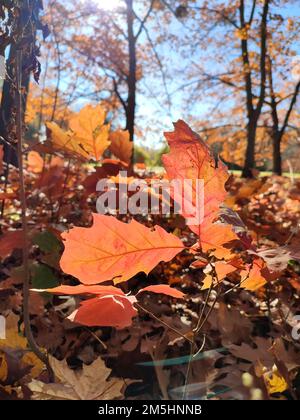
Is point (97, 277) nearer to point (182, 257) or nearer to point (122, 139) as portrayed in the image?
point (122, 139)

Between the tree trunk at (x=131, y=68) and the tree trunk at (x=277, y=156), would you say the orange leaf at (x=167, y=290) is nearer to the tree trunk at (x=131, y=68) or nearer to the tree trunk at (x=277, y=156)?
the tree trunk at (x=131, y=68)

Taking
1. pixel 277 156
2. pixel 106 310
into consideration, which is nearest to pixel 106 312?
pixel 106 310

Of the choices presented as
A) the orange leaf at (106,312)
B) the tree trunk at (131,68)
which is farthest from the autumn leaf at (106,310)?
the tree trunk at (131,68)

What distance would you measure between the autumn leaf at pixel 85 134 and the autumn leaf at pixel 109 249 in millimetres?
694

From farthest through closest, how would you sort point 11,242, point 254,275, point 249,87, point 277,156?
1. point 277,156
2. point 249,87
3. point 11,242
4. point 254,275

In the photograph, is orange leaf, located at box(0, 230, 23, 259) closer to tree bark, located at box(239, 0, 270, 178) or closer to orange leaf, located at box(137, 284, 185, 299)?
orange leaf, located at box(137, 284, 185, 299)

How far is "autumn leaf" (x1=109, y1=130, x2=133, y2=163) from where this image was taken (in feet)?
5.25

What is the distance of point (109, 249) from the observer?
66cm

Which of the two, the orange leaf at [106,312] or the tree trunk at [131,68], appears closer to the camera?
the orange leaf at [106,312]

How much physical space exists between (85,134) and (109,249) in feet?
2.46

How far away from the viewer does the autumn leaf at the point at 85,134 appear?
1.29 m

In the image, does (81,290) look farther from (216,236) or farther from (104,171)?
(104,171)

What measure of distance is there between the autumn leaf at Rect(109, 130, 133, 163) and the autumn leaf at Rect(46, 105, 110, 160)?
26 centimetres
